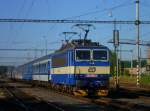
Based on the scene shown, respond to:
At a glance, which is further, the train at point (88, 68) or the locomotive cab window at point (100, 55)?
the locomotive cab window at point (100, 55)

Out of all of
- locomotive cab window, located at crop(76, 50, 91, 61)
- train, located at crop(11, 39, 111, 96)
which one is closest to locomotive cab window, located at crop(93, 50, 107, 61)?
train, located at crop(11, 39, 111, 96)

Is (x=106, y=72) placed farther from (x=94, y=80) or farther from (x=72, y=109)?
(x=72, y=109)

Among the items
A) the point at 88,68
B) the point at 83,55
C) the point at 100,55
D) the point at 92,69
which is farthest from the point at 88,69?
the point at 100,55

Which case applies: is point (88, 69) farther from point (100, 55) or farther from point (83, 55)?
point (100, 55)

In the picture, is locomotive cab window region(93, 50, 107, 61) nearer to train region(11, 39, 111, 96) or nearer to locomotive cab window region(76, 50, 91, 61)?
train region(11, 39, 111, 96)

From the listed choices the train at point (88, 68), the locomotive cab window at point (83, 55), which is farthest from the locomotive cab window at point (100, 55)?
the locomotive cab window at point (83, 55)

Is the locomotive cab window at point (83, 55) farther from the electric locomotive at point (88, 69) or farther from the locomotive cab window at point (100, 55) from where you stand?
the locomotive cab window at point (100, 55)

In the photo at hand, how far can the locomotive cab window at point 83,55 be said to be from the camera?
2984 centimetres

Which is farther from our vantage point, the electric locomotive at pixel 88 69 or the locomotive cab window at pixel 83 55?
the locomotive cab window at pixel 83 55

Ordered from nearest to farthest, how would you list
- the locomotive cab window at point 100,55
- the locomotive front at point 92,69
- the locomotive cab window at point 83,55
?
1. the locomotive front at point 92,69
2. the locomotive cab window at point 83,55
3. the locomotive cab window at point 100,55

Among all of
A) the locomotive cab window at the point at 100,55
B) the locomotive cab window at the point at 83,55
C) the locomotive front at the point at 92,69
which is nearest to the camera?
the locomotive front at the point at 92,69

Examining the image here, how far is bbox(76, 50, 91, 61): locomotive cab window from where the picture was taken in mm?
29844

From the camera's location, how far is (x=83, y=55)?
30.0m

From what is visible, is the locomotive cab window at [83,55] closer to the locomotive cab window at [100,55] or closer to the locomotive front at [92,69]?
the locomotive front at [92,69]
